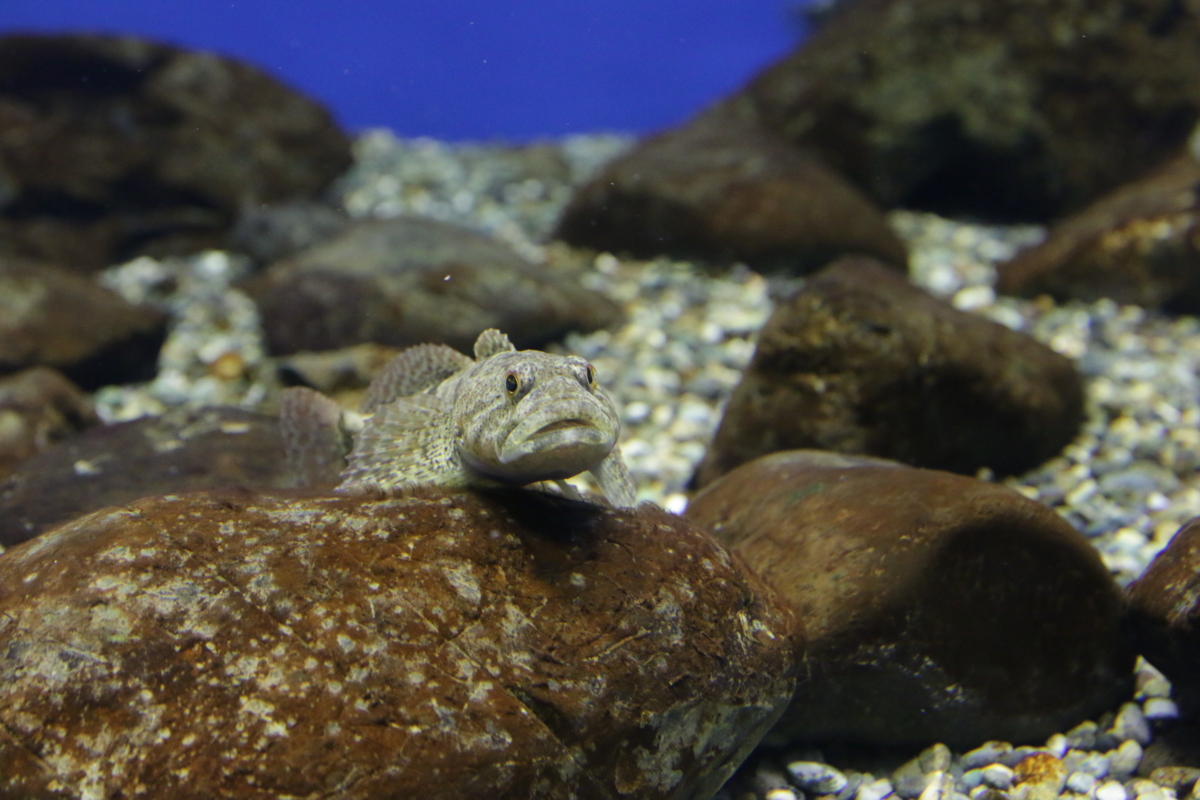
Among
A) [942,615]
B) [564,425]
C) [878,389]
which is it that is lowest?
[942,615]

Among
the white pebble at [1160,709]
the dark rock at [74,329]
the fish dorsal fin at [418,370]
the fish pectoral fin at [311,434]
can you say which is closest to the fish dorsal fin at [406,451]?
the fish dorsal fin at [418,370]

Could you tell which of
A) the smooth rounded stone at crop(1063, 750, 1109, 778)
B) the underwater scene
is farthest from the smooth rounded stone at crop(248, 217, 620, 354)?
the smooth rounded stone at crop(1063, 750, 1109, 778)

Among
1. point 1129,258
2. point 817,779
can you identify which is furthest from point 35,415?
point 1129,258

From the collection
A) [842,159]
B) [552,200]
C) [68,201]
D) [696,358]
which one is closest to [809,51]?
[842,159]

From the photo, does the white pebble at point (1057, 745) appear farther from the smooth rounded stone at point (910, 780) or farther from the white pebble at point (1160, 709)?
the smooth rounded stone at point (910, 780)

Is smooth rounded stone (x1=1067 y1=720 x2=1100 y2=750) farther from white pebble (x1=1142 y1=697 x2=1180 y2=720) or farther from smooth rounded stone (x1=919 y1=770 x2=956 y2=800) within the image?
smooth rounded stone (x1=919 y1=770 x2=956 y2=800)

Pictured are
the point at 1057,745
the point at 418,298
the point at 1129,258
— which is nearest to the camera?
the point at 1057,745

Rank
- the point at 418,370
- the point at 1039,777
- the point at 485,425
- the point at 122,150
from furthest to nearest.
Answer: the point at 122,150 → the point at 418,370 → the point at 1039,777 → the point at 485,425

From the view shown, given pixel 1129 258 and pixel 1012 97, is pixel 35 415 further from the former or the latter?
pixel 1012 97
